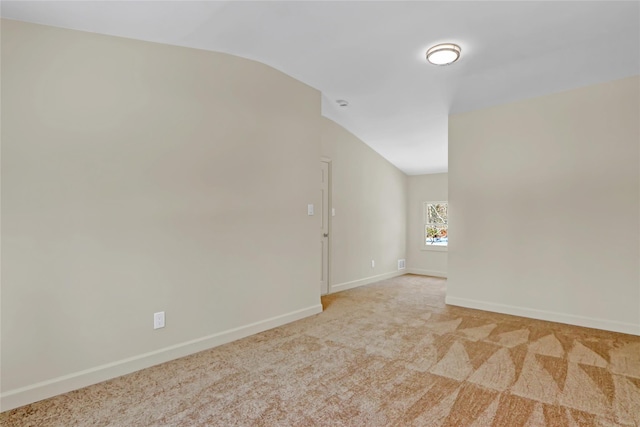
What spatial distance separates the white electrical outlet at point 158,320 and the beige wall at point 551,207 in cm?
363

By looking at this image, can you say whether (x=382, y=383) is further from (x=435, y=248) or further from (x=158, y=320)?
(x=435, y=248)

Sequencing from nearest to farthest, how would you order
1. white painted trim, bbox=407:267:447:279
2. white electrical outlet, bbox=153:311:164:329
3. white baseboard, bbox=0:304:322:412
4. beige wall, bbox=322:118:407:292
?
white baseboard, bbox=0:304:322:412, white electrical outlet, bbox=153:311:164:329, beige wall, bbox=322:118:407:292, white painted trim, bbox=407:267:447:279

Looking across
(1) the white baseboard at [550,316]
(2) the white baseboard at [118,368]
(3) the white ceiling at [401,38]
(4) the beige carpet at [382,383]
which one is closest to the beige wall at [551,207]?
(1) the white baseboard at [550,316]

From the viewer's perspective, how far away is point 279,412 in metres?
2.10

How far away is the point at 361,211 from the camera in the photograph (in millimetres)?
6078

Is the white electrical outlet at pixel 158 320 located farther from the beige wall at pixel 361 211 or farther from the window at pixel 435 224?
the window at pixel 435 224

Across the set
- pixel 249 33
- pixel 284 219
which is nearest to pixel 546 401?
pixel 284 219

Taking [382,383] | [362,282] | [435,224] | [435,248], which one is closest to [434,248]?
[435,248]

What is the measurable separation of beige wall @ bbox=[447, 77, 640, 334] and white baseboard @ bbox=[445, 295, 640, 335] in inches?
0.4

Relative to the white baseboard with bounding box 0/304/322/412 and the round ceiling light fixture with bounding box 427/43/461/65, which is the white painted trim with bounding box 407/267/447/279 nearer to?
the white baseboard with bounding box 0/304/322/412

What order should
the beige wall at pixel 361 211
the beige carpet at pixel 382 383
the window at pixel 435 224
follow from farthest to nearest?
the window at pixel 435 224
the beige wall at pixel 361 211
the beige carpet at pixel 382 383

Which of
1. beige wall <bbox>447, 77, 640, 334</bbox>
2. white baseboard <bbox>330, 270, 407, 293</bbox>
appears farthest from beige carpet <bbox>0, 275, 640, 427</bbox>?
white baseboard <bbox>330, 270, 407, 293</bbox>

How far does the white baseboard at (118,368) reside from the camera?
2209 mm

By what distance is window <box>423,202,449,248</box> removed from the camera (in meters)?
7.09
